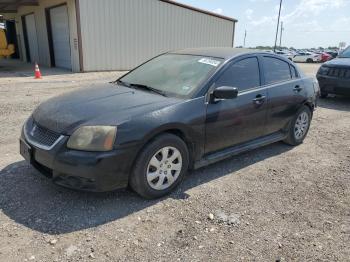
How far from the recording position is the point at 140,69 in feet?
15.9

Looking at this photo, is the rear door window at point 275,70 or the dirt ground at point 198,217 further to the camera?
the rear door window at point 275,70

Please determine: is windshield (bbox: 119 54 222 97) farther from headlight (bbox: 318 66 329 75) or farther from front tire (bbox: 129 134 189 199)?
headlight (bbox: 318 66 329 75)

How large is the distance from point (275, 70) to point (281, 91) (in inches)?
13.2

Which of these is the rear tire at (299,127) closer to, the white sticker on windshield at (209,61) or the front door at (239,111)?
the front door at (239,111)

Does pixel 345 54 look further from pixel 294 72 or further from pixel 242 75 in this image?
pixel 242 75

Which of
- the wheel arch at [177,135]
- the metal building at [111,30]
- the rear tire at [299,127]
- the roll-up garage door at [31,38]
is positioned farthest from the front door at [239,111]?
the roll-up garage door at [31,38]

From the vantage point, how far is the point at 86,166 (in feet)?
10.1

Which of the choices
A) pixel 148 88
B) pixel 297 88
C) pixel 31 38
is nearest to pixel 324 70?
pixel 297 88

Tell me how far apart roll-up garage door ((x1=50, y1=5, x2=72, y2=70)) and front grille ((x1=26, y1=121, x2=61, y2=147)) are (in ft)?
46.0

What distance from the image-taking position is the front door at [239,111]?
13.1 feet

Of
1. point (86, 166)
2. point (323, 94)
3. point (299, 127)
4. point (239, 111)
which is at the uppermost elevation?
point (239, 111)

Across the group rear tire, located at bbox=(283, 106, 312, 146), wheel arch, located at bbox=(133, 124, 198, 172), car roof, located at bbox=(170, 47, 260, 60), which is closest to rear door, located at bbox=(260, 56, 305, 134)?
rear tire, located at bbox=(283, 106, 312, 146)

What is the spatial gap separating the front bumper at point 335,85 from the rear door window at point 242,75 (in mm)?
5516

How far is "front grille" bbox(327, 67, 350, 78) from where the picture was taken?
29.6ft
